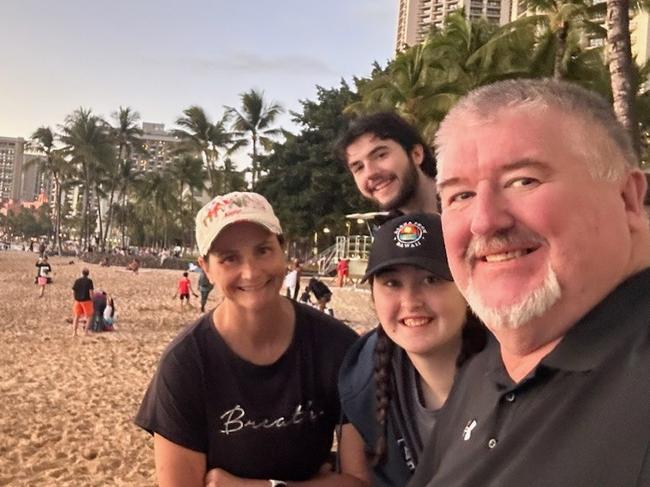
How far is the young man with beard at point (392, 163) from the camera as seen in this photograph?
2816 millimetres

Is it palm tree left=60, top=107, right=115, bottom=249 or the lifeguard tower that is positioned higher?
palm tree left=60, top=107, right=115, bottom=249

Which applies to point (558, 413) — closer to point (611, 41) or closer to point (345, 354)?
point (345, 354)

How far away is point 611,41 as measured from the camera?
34.7 feet

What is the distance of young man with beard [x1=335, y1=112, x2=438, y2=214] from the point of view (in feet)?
9.24

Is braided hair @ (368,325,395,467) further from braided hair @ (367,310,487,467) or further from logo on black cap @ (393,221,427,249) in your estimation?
logo on black cap @ (393,221,427,249)

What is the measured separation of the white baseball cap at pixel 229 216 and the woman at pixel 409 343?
0.45 meters

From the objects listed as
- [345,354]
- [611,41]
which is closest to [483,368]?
[345,354]

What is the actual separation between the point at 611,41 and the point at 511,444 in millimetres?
11062

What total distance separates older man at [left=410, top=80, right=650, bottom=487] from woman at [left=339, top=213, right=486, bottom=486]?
1.47ft

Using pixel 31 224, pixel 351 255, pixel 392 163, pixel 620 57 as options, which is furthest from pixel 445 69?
pixel 31 224

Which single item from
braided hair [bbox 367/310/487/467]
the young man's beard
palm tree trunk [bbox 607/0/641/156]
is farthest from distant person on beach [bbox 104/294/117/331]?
braided hair [bbox 367/310/487/467]

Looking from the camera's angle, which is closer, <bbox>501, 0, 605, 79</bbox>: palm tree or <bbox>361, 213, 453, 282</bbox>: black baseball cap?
<bbox>361, 213, 453, 282</bbox>: black baseball cap

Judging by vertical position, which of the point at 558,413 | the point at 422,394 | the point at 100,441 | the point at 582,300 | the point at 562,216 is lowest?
the point at 100,441

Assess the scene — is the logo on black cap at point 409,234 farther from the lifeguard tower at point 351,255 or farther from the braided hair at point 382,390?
the lifeguard tower at point 351,255
